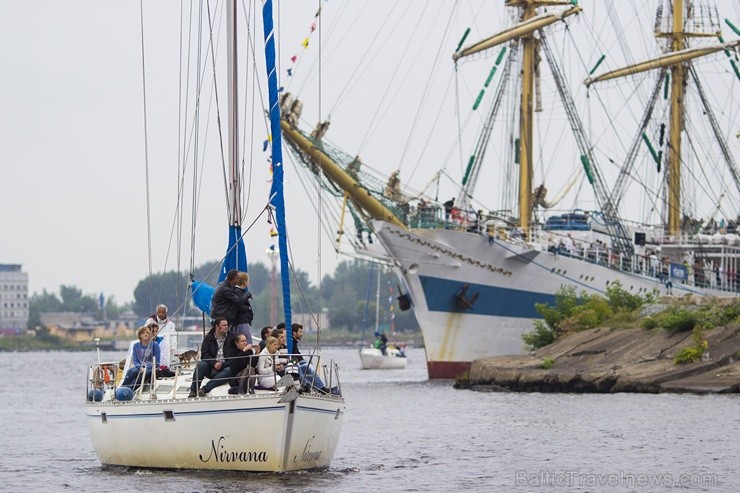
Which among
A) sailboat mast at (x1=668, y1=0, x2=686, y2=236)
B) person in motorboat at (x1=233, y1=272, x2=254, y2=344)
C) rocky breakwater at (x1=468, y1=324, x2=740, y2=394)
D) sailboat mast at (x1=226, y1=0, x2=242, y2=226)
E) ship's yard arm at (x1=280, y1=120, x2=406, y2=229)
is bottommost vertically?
rocky breakwater at (x1=468, y1=324, x2=740, y2=394)

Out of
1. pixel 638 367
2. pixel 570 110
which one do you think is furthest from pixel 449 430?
pixel 570 110

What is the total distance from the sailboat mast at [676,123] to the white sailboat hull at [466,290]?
16.7 meters

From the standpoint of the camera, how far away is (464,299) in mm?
70875

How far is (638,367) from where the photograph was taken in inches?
2051

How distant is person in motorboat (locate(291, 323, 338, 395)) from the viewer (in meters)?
25.5

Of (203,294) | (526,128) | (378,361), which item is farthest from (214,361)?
(378,361)

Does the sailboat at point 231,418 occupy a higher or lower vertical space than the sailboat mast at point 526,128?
lower

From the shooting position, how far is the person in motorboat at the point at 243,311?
25.9 m

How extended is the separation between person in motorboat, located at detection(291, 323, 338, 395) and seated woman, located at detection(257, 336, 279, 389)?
384 mm

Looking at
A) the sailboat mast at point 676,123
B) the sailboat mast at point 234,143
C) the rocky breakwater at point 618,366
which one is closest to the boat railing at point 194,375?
the sailboat mast at point 234,143

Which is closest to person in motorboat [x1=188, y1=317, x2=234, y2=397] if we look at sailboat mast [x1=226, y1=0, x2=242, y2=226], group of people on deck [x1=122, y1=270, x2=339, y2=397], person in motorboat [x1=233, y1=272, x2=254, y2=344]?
group of people on deck [x1=122, y1=270, x2=339, y2=397]

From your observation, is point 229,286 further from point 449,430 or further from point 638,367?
point 638,367

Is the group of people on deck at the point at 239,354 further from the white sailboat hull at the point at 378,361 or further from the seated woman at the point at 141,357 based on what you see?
the white sailboat hull at the point at 378,361

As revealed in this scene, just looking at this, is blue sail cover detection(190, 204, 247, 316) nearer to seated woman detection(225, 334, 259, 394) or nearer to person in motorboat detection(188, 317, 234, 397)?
person in motorboat detection(188, 317, 234, 397)
